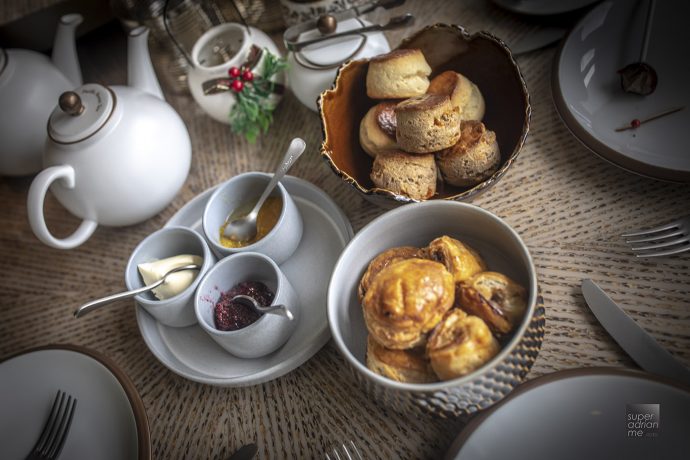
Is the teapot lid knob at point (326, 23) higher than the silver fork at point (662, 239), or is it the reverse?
→ the teapot lid knob at point (326, 23)

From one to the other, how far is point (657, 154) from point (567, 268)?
0.22 metres

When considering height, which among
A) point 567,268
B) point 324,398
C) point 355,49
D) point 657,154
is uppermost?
point 355,49

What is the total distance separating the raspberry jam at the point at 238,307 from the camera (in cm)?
71

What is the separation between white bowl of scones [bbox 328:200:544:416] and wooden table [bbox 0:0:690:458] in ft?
0.40

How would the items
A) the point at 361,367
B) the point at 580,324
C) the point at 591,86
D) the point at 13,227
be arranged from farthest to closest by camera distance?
the point at 13,227, the point at 591,86, the point at 580,324, the point at 361,367

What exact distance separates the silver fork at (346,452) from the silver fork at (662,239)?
0.49m

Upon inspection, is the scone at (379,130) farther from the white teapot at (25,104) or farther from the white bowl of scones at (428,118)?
the white teapot at (25,104)

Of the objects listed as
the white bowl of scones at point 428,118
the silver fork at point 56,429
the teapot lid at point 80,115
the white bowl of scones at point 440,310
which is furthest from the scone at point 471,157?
the silver fork at point 56,429

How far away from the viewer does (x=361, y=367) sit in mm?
525

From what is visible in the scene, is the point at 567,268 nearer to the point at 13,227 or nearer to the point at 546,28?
the point at 546,28

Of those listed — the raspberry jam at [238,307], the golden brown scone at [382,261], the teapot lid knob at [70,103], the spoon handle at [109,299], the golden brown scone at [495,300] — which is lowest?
the raspberry jam at [238,307]

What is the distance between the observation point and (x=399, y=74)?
0.79 m

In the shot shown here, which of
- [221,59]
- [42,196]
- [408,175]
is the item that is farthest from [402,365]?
[221,59]

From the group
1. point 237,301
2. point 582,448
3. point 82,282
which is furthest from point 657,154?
point 82,282
